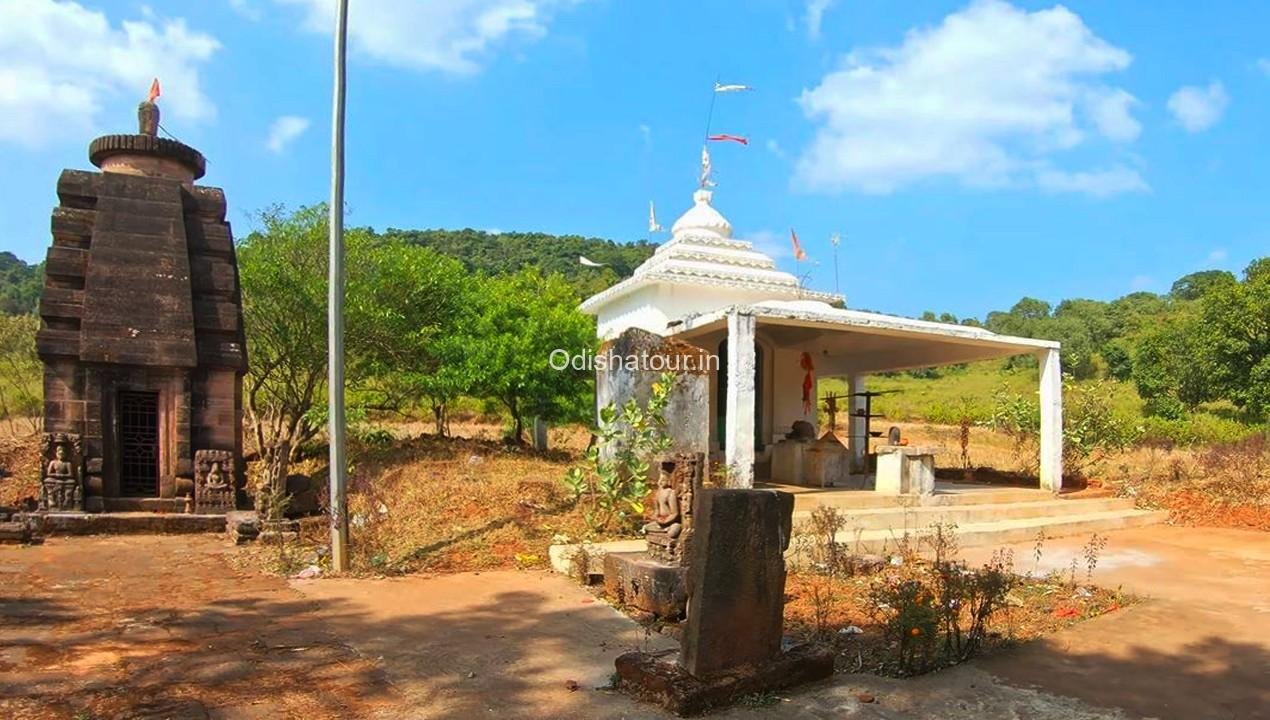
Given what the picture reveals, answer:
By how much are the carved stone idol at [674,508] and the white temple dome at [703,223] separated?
29.9 feet

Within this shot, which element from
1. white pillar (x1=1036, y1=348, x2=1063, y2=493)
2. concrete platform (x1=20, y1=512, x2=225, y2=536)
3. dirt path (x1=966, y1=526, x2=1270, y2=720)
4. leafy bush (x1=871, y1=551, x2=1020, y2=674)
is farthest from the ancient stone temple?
white pillar (x1=1036, y1=348, x2=1063, y2=493)

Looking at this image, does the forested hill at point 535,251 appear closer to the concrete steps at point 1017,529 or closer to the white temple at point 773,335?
the white temple at point 773,335

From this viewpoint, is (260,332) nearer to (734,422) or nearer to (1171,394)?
(734,422)

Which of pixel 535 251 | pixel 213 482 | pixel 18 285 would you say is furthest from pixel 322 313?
pixel 18 285

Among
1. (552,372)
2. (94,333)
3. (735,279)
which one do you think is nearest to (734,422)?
(735,279)

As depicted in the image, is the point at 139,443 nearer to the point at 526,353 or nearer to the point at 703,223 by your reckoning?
the point at 526,353

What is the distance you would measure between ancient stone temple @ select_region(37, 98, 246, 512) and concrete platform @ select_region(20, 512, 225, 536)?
0.41 meters

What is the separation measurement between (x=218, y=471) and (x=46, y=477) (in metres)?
1.99

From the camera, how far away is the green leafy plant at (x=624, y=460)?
8.77m

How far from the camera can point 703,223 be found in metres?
15.9

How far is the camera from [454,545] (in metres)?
8.47

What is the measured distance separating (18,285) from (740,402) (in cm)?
5432

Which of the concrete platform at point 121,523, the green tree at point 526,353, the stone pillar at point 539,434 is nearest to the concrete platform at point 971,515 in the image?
the green tree at point 526,353

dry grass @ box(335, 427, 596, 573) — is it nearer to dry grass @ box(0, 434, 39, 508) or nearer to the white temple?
the white temple
